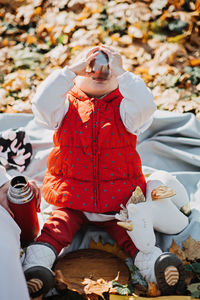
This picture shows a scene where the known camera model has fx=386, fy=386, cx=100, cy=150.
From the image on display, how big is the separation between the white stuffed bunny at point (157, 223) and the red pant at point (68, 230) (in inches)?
4.2

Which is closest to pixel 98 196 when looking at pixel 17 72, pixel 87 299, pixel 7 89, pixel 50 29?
pixel 87 299

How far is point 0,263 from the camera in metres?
1.26

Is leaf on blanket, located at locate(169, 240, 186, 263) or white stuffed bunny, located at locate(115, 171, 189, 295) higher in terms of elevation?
white stuffed bunny, located at locate(115, 171, 189, 295)

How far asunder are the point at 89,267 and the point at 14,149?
2.93 feet

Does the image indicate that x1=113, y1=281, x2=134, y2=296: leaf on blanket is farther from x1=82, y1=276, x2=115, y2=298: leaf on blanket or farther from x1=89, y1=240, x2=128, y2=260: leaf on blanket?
x1=89, y1=240, x2=128, y2=260: leaf on blanket

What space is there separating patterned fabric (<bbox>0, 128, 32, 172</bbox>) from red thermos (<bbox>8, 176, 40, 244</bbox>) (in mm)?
599

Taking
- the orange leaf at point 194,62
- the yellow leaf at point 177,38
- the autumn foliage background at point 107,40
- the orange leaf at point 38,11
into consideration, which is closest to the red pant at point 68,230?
the autumn foliage background at point 107,40

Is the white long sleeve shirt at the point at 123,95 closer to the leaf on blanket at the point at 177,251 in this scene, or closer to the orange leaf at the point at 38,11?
the leaf on blanket at the point at 177,251

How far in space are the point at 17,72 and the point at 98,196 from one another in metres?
1.82

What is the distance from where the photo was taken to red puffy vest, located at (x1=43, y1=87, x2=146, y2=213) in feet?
5.85

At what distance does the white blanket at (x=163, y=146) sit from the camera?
7.55 feet

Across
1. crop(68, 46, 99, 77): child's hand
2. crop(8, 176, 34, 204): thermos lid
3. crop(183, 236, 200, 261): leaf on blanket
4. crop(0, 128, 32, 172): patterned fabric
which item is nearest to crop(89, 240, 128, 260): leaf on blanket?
crop(183, 236, 200, 261): leaf on blanket

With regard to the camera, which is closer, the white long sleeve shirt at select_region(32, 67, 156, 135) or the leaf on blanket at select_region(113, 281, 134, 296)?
the leaf on blanket at select_region(113, 281, 134, 296)

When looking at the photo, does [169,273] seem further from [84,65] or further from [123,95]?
[84,65]
